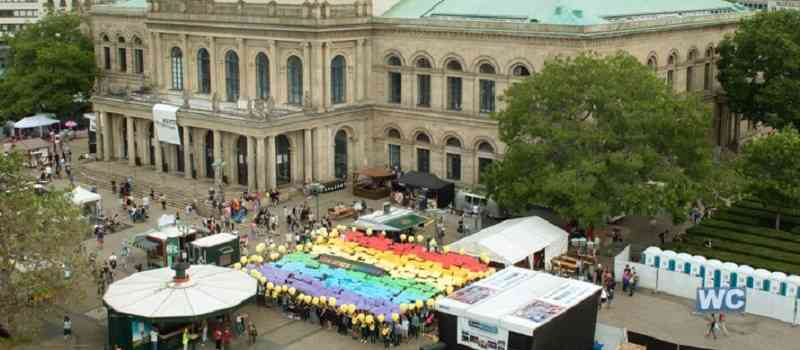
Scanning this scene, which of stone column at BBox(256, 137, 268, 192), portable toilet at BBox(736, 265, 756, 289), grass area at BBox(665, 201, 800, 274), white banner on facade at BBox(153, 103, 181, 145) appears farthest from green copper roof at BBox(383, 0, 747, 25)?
portable toilet at BBox(736, 265, 756, 289)

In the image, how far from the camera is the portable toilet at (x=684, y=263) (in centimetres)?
4962

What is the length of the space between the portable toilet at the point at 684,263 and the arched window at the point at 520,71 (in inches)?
781

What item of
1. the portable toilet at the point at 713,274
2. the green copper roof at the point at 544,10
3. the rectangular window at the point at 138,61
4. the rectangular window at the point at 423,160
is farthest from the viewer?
the rectangular window at the point at 138,61

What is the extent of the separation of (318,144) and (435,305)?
1180 inches

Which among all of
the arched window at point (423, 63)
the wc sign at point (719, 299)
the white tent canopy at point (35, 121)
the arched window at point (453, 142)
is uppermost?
the arched window at point (423, 63)

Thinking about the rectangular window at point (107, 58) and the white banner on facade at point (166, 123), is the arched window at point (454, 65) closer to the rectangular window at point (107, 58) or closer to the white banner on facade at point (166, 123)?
the white banner on facade at point (166, 123)

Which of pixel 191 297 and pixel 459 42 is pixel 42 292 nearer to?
pixel 191 297

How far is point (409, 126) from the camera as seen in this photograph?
7225cm

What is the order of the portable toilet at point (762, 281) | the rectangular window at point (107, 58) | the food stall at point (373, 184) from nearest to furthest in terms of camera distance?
the portable toilet at point (762, 281)
the food stall at point (373, 184)
the rectangular window at point (107, 58)

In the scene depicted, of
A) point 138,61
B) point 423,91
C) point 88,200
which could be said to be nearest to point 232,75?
point 423,91

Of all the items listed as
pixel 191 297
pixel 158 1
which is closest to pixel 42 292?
pixel 191 297

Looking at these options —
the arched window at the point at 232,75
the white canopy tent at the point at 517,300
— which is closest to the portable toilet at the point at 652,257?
the white canopy tent at the point at 517,300

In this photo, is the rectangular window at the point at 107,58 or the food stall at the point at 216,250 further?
the rectangular window at the point at 107,58

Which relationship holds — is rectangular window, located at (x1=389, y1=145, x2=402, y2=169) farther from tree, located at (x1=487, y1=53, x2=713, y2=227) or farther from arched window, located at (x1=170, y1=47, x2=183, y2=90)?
arched window, located at (x1=170, y1=47, x2=183, y2=90)
